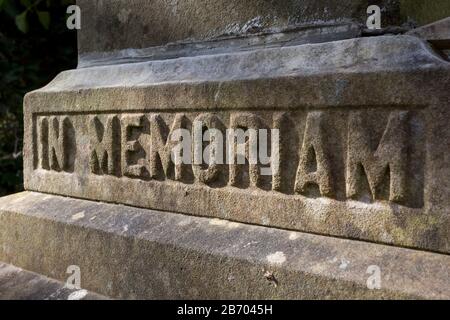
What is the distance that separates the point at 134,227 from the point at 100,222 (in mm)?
142

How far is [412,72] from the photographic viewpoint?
99 cm

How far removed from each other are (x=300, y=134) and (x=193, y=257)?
386mm

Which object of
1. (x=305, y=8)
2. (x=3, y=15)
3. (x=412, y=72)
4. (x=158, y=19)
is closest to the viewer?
(x=412, y=72)

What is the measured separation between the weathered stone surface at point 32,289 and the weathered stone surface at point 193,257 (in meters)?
0.03

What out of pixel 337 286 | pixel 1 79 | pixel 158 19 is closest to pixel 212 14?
pixel 158 19

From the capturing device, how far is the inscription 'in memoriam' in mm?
1014

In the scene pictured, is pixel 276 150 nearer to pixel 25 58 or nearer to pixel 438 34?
pixel 438 34

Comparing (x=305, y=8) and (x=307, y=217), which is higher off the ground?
(x=305, y=8)

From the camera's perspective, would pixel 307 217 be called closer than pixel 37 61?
Yes

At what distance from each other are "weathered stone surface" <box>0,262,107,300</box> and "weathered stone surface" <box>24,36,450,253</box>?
0.28 metres

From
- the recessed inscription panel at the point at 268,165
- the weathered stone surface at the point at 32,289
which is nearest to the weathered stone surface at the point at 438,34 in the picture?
the recessed inscription panel at the point at 268,165

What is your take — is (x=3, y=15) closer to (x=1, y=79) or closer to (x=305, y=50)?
(x=1, y=79)

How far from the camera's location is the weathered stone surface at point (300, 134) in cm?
99

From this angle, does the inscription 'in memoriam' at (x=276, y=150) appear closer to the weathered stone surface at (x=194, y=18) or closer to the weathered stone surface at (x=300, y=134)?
the weathered stone surface at (x=300, y=134)
